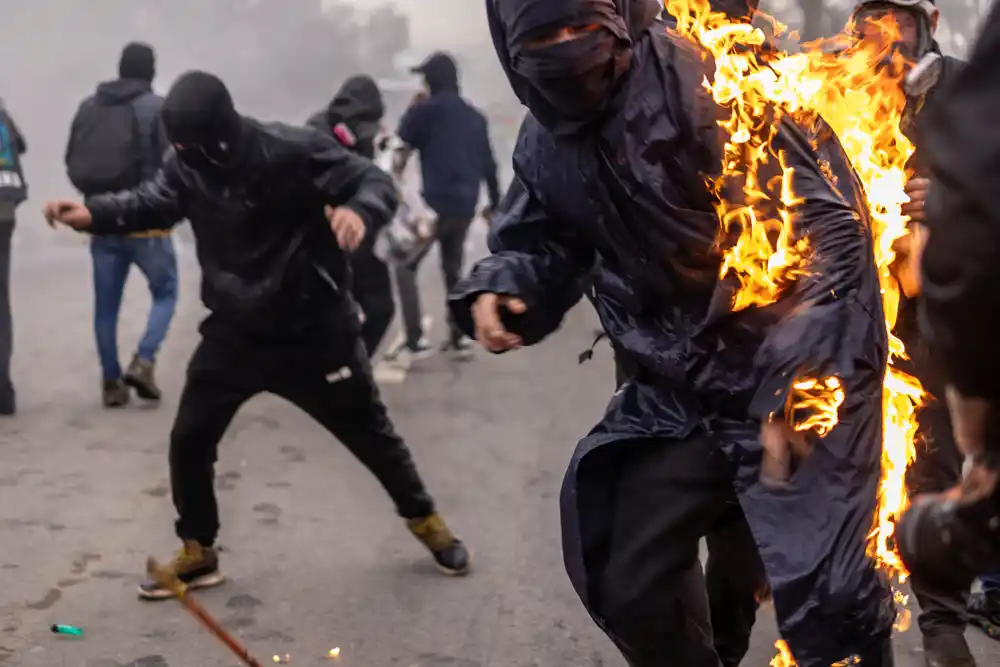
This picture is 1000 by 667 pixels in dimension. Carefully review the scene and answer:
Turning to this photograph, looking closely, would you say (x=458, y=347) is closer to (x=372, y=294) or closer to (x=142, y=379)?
(x=372, y=294)

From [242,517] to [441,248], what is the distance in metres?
4.38

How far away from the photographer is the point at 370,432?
15.9 feet

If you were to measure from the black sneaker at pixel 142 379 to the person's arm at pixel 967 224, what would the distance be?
22.0 ft

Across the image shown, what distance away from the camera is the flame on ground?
2.73 metres

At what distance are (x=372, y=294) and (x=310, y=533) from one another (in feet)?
8.10

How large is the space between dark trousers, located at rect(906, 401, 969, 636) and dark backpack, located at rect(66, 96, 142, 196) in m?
5.34

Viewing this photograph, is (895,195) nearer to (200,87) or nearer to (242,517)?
(200,87)

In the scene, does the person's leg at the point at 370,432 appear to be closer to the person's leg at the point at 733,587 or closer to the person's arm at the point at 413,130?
the person's leg at the point at 733,587

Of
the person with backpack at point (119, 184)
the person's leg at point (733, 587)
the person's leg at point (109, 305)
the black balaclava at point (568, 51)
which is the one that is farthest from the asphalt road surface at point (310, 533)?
the black balaclava at point (568, 51)

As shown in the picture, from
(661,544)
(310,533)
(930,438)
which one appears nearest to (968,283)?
(661,544)

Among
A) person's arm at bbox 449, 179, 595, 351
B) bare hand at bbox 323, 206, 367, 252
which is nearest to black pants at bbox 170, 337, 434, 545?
bare hand at bbox 323, 206, 367, 252

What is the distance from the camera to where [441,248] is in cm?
980

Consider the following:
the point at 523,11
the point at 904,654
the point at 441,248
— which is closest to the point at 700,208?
the point at 523,11

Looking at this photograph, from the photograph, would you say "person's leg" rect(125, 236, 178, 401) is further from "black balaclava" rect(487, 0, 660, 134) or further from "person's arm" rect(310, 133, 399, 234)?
"black balaclava" rect(487, 0, 660, 134)
